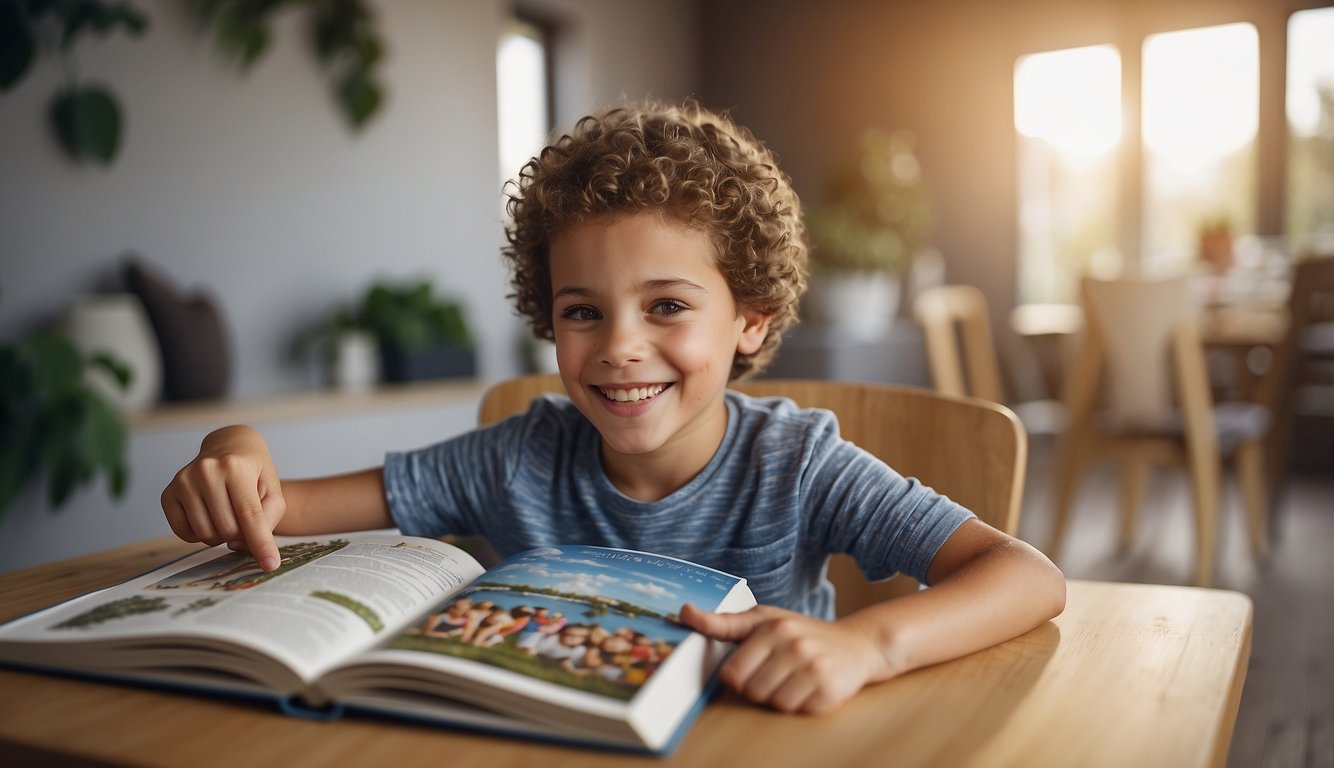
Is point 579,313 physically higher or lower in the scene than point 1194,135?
lower

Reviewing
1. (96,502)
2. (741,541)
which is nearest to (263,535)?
(741,541)

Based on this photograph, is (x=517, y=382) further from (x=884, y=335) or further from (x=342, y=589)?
(x=884, y=335)

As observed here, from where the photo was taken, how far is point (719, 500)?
881 millimetres

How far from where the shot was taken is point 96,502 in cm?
217

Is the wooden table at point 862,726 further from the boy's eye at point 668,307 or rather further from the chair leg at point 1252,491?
the chair leg at point 1252,491

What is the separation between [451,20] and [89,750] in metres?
3.76

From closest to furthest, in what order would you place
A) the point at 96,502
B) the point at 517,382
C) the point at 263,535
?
the point at 263,535 < the point at 517,382 < the point at 96,502

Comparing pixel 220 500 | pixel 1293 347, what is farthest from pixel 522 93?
pixel 220 500

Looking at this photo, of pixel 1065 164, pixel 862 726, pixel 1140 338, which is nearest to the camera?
pixel 862 726

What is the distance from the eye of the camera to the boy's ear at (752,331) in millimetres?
978

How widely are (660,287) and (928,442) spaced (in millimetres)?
314

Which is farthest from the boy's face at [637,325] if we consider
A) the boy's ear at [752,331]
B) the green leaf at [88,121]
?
the green leaf at [88,121]

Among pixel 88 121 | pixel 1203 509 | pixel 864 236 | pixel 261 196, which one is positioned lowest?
pixel 1203 509

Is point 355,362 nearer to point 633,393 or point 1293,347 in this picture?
point 633,393
